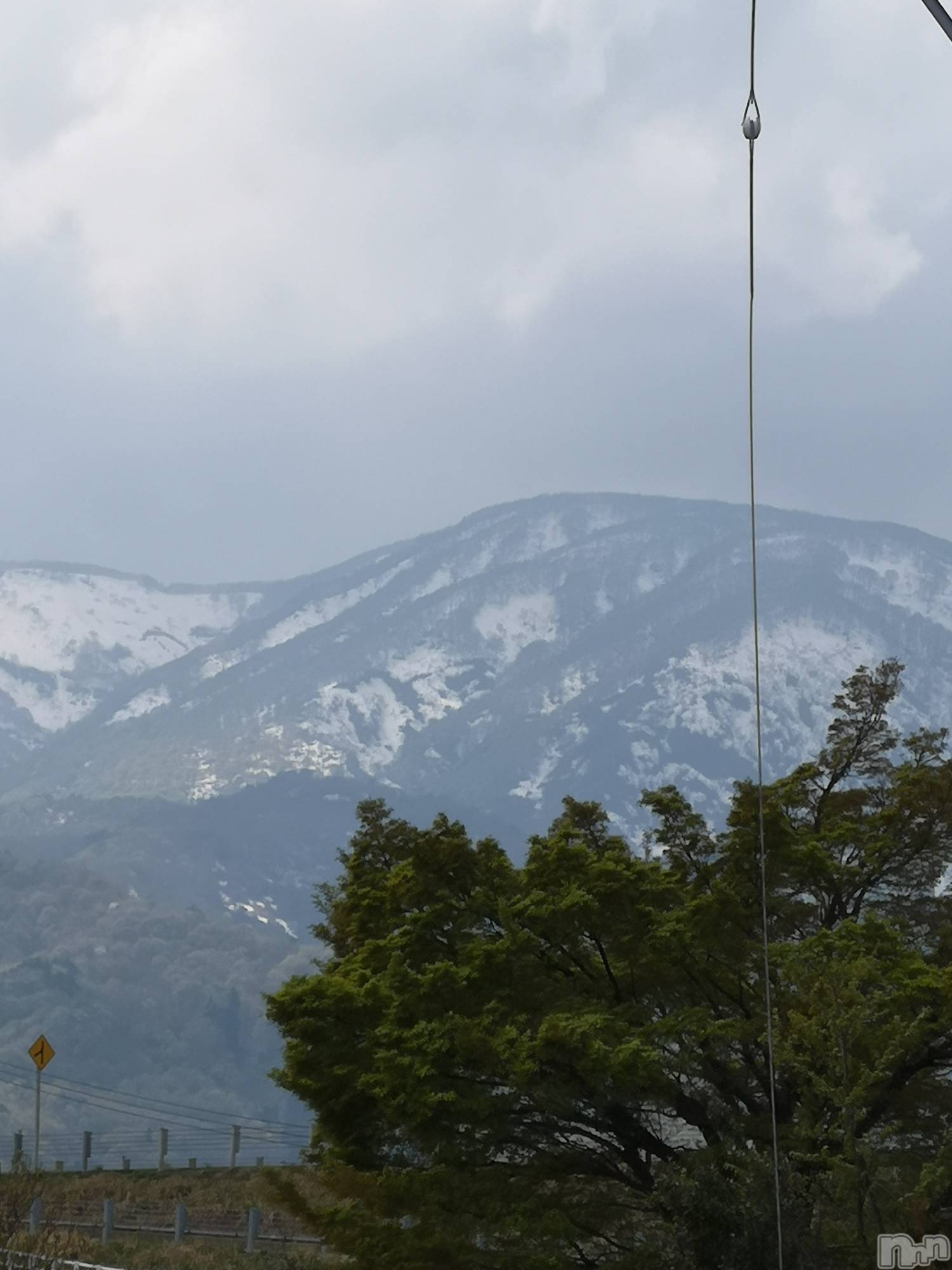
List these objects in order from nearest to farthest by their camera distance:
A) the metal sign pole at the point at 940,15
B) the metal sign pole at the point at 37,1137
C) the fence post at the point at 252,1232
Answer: the metal sign pole at the point at 940,15 → the metal sign pole at the point at 37,1137 → the fence post at the point at 252,1232

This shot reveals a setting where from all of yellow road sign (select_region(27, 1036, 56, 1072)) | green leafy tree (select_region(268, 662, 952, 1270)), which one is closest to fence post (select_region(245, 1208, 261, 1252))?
yellow road sign (select_region(27, 1036, 56, 1072))

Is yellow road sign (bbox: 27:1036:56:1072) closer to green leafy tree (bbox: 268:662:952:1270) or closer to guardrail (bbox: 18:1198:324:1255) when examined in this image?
guardrail (bbox: 18:1198:324:1255)

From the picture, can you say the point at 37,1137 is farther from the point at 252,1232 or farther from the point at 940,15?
the point at 940,15

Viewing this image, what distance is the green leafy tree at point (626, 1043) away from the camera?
87.8ft

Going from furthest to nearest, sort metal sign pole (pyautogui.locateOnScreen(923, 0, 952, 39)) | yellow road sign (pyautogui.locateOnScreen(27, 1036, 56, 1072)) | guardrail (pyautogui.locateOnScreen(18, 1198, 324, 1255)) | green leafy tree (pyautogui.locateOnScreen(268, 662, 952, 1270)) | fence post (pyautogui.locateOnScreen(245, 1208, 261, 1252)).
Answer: yellow road sign (pyautogui.locateOnScreen(27, 1036, 56, 1072)), guardrail (pyautogui.locateOnScreen(18, 1198, 324, 1255)), fence post (pyautogui.locateOnScreen(245, 1208, 261, 1252)), green leafy tree (pyautogui.locateOnScreen(268, 662, 952, 1270)), metal sign pole (pyautogui.locateOnScreen(923, 0, 952, 39))

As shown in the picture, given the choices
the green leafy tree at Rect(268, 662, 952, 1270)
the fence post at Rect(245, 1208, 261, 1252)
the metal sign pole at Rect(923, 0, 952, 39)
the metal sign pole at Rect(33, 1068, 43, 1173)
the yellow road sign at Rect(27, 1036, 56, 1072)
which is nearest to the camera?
the metal sign pole at Rect(923, 0, 952, 39)

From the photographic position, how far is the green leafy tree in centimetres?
2675

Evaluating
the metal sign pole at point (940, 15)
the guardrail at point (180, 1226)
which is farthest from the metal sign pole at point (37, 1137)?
the metal sign pole at point (940, 15)

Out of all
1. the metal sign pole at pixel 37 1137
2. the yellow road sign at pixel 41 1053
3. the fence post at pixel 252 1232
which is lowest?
the fence post at pixel 252 1232

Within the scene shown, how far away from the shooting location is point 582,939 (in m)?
31.7

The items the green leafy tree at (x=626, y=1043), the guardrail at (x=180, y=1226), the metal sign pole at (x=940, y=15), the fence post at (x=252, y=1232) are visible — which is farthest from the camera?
the guardrail at (x=180, y=1226)

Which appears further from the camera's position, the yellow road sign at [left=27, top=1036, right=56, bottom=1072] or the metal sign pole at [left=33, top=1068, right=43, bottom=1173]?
the yellow road sign at [left=27, top=1036, right=56, bottom=1072]

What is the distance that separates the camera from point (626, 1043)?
93.9 feet

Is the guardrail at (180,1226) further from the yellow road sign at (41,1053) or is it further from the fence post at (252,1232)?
the yellow road sign at (41,1053)
